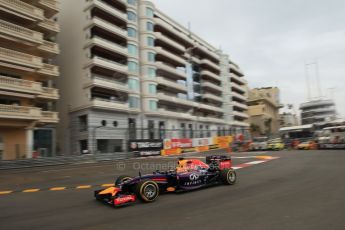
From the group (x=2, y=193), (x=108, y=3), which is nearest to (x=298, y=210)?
(x=2, y=193)

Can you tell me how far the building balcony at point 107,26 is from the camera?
4222 centimetres

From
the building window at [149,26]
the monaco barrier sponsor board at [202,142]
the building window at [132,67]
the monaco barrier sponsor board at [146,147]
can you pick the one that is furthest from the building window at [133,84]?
the monaco barrier sponsor board at [146,147]

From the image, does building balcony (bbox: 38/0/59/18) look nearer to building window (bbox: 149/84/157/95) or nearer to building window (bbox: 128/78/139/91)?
building window (bbox: 128/78/139/91)

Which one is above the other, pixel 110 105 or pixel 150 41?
pixel 150 41

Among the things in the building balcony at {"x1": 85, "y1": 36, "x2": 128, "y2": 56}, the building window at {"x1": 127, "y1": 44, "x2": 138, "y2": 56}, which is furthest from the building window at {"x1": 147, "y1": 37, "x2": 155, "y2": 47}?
the building balcony at {"x1": 85, "y1": 36, "x2": 128, "y2": 56}

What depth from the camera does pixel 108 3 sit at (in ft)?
154

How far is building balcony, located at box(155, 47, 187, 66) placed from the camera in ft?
188

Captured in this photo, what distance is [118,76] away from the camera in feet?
152

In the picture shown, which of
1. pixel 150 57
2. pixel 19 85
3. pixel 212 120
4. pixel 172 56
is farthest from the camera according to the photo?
pixel 212 120

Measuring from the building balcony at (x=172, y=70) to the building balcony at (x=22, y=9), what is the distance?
2574 cm

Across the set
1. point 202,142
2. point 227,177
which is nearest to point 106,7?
point 202,142

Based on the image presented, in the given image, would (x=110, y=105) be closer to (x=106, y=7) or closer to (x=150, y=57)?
(x=106, y=7)

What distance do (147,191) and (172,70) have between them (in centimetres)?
5193

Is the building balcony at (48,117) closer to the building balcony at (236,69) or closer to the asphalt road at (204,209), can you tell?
the asphalt road at (204,209)
